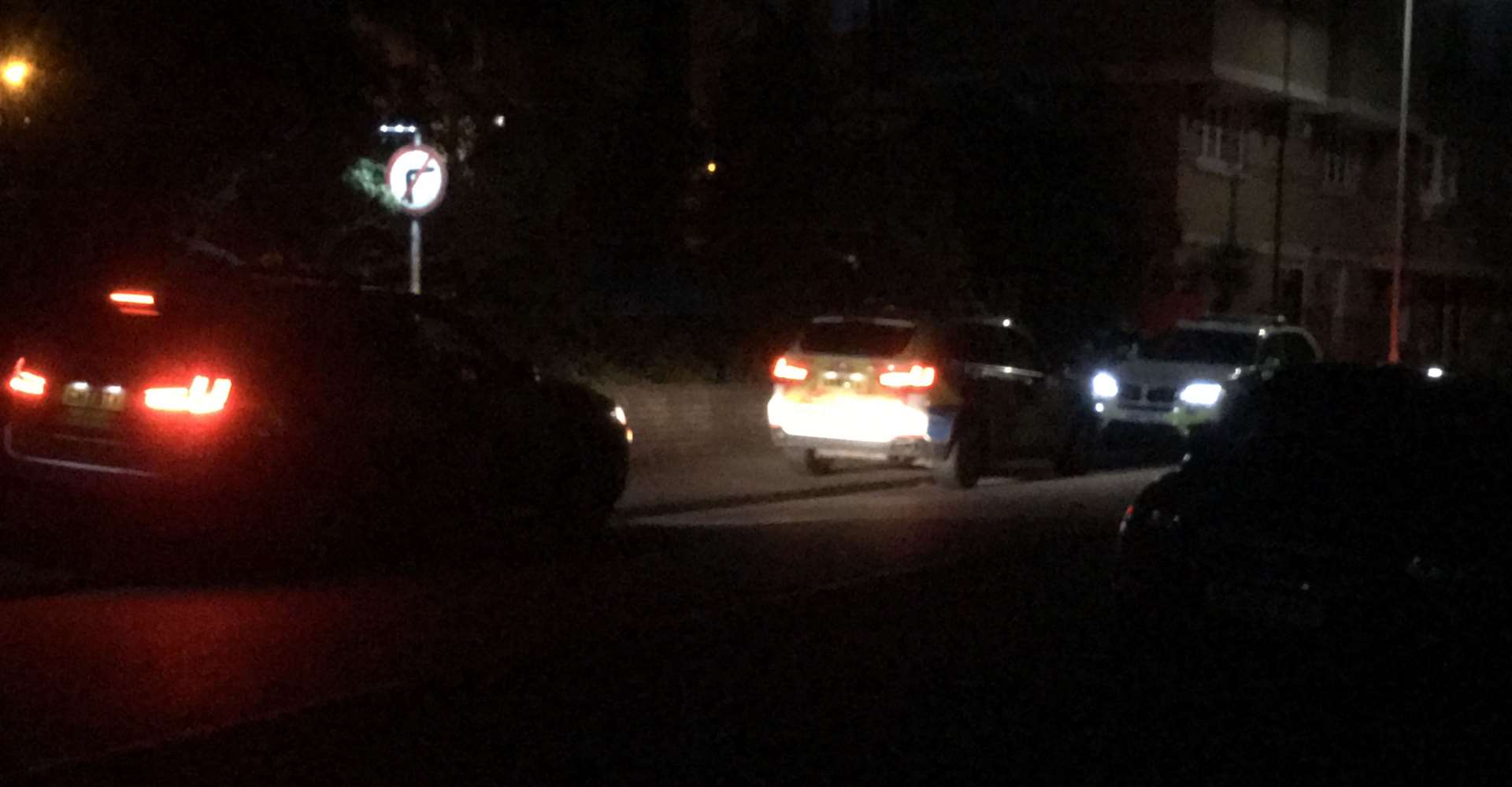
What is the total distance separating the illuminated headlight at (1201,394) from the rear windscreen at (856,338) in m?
6.44

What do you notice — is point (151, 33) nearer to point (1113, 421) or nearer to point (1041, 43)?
point (1113, 421)

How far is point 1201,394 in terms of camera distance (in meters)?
24.7

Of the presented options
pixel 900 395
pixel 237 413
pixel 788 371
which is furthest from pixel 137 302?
pixel 900 395

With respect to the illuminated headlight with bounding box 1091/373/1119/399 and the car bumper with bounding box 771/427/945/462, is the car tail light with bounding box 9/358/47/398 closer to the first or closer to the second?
the car bumper with bounding box 771/427/945/462

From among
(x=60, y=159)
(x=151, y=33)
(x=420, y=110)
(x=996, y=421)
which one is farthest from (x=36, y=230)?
(x=996, y=421)

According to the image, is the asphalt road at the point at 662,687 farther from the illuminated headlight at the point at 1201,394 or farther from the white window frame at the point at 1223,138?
the white window frame at the point at 1223,138

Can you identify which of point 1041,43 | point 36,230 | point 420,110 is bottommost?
point 36,230

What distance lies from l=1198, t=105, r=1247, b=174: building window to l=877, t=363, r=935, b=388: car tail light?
65.8 feet

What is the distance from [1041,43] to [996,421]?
19042mm

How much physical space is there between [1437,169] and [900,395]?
31.4 m

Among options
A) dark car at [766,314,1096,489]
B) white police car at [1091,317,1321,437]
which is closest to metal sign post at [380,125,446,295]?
dark car at [766,314,1096,489]

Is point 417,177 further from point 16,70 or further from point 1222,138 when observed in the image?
point 1222,138

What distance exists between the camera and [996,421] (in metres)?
20.3

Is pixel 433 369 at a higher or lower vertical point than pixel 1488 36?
lower
